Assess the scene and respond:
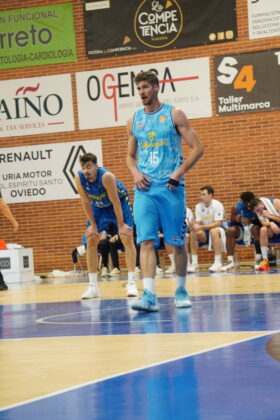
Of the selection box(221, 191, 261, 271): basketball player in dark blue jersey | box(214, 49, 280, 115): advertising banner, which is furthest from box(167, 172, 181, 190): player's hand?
box(214, 49, 280, 115): advertising banner

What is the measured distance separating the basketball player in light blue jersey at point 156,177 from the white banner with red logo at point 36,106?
9.51 m

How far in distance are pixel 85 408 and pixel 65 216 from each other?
524 inches

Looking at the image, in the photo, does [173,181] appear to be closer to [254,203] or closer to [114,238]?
[254,203]

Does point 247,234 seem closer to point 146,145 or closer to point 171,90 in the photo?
point 171,90

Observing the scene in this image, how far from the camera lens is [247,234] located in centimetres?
1377

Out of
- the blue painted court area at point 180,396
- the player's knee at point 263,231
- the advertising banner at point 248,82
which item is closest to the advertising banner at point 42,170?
the advertising banner at point 248,82

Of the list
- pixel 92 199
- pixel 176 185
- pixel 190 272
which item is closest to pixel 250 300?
pixel 176 185

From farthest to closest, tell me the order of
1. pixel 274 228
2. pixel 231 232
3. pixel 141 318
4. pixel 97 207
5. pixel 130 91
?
1. pixel 130 91
2. pixel 231 232
3. pixel 274 228
4. pixel 97 207
5. pixel 141 318

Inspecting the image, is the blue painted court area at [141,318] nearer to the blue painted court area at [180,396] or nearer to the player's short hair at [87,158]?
the player's short hair at [87,158]

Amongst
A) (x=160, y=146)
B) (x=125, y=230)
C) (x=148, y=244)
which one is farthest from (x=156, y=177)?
(x=125, y=230)

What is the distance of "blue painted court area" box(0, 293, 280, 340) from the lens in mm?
5418

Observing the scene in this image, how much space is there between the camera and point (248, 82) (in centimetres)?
1500

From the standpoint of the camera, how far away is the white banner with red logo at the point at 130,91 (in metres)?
15.3

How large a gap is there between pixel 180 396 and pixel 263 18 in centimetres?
1266
